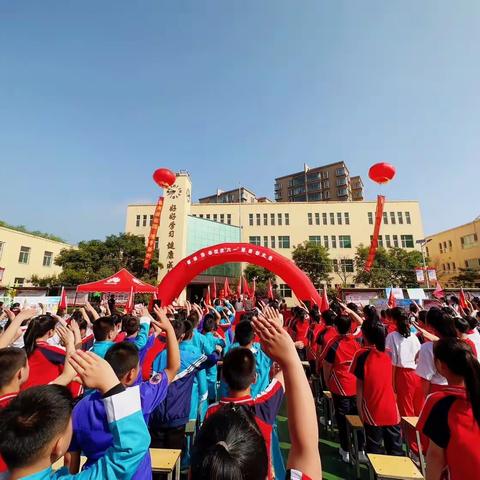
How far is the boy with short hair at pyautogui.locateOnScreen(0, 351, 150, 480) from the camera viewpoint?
1.07 meters

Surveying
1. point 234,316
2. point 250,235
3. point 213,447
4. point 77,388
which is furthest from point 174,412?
point 250,235

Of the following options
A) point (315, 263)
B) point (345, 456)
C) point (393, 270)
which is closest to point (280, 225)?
point (315, 263)

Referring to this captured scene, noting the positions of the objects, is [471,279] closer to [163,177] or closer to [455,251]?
[455,251]

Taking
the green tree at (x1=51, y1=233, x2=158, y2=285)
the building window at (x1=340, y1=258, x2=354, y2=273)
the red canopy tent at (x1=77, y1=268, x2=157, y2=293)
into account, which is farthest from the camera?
the building window at (x1=340, y1=258, x2=354, y2=273)

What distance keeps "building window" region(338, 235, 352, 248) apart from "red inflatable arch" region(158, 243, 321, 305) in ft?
76.1

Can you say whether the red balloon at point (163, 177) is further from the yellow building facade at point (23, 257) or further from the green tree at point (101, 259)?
the yellow building facade at point (23, 257)

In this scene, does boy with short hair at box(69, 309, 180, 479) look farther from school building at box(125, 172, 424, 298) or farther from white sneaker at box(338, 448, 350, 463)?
school building at box(125, 172, 424, 298)

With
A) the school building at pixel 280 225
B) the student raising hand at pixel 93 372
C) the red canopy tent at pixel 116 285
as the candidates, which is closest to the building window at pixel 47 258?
the school building at pixel 280 225

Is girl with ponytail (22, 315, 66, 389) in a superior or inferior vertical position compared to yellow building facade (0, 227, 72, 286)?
inferior

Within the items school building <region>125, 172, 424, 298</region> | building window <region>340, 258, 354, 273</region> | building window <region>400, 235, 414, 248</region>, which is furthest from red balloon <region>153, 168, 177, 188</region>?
building window <region>400, 235, 414, 248</region>

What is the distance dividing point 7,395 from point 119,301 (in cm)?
1563

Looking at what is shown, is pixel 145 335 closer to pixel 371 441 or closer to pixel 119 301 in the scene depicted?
pixel 371 441

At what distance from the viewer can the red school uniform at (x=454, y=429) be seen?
1.47 m

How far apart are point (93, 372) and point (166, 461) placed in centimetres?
Result: 168
